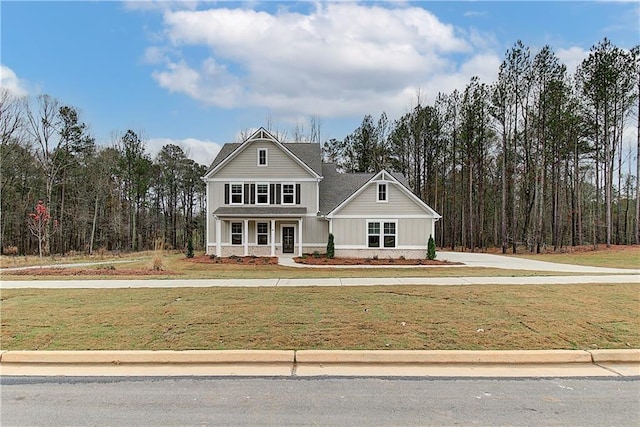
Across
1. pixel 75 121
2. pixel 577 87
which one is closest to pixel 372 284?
pixel 577 87

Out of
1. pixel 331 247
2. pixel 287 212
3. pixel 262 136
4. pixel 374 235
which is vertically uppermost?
pixel 262 136

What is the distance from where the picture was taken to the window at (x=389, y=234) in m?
25.4

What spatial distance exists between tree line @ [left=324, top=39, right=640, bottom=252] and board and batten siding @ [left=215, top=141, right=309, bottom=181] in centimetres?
1779

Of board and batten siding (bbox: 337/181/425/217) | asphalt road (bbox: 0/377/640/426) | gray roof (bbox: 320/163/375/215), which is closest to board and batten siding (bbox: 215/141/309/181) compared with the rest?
gray roof (bbox: 320/163/375/215)

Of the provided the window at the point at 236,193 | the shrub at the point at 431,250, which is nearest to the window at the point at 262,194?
the window at the point at 236,193

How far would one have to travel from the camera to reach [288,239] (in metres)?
27.7

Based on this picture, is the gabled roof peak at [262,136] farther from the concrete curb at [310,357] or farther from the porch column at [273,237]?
the concrete curb at [310,357]

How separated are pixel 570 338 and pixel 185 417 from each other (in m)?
5.65

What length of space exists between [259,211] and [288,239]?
295 cm

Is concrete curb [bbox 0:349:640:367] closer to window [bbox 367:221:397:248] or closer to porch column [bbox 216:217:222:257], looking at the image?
window [bbox 367:221:397:248]

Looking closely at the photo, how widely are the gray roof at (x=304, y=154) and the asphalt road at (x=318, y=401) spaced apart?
77.5ft

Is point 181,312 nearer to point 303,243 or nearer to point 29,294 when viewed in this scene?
point 29,294

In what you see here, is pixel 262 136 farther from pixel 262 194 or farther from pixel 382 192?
pixel 382 192

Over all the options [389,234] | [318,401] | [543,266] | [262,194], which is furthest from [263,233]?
[318,401]
